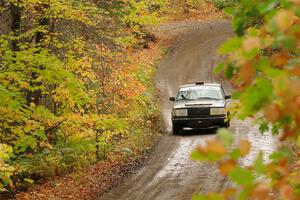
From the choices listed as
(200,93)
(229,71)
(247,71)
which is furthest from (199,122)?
(247,71)

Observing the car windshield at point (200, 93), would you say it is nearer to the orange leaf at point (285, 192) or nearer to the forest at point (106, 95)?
the forest at point (106, 95)

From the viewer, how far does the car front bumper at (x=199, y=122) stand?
18.1 metres

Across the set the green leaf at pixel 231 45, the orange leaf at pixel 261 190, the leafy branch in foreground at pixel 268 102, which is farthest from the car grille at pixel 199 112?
the orange leaf at pixel 261 190

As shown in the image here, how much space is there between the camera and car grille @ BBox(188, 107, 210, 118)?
18.2m

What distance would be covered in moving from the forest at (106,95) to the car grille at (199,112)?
1.54m

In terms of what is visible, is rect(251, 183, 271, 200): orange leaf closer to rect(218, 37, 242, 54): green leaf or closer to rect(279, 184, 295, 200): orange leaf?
rect(279, 184, 295, 200): orange leaf

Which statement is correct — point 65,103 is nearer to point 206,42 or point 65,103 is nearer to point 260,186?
point 260,186

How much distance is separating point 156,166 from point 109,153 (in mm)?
2118

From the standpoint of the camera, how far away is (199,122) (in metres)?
18.4

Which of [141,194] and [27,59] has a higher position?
[27,59]

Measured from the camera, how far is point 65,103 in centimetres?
1377

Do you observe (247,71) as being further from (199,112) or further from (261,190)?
(199,112)

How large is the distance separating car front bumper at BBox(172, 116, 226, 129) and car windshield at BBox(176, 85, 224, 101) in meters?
1.01

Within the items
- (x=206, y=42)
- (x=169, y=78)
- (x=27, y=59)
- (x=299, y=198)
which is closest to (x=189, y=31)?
(x=206, y=42)
